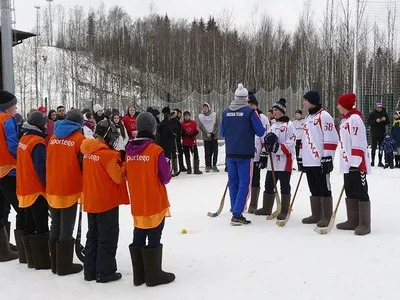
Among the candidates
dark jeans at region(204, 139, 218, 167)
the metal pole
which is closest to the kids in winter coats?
the metal pole

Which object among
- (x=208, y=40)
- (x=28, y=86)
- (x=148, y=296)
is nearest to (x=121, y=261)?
(x=148, y=296)

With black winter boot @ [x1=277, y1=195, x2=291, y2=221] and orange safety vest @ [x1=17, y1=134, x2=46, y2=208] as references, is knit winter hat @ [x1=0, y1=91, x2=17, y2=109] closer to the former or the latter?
orange safety vest @ [x1=17, y1=134, x2=46, y2=208]

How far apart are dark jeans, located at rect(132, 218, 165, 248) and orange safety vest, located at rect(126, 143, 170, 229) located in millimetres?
70

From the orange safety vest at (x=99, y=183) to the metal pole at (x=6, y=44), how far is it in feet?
27.4

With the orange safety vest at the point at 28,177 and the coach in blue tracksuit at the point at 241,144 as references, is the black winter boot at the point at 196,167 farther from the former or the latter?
the orange safety vest at the point at 28,177

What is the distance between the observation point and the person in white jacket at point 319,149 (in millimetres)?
6168

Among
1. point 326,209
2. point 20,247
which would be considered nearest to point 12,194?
point 20,247

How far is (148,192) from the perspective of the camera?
4.22m

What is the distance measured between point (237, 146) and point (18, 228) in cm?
319

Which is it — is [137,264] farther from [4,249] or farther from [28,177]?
[4,249]

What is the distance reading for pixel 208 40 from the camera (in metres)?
38.1

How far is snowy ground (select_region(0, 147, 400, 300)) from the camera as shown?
4.12 metres

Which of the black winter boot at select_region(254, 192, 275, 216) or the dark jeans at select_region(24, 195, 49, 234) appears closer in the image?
the dark jeans at select_region(24, 195, 49, 234)

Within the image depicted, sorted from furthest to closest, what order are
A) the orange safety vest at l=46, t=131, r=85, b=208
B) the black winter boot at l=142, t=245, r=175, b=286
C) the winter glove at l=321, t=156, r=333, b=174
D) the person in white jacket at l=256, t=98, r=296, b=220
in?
1. the person in white jacket at l=256, t=98, r=296, b=220
2. the winter glove at l=321, t=156, r=333, b=174
3. the orange safety vest at l=46, t=131, r=85, b=208
4. the black winter boot at l=142, t=245, r=175, b=286
